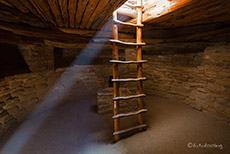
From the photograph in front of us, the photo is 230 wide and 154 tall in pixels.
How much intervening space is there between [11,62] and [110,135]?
11.2ft

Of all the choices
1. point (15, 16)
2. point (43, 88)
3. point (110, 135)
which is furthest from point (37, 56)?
point (110, 135)

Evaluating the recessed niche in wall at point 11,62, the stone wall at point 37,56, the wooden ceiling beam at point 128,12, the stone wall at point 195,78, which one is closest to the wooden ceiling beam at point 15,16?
the stone wall at point 37,56

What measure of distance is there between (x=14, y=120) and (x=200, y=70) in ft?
16.9

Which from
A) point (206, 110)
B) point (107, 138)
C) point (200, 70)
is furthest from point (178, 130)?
point (200, 70)

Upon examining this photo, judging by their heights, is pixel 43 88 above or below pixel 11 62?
below

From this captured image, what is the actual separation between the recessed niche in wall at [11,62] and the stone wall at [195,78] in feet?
13.9

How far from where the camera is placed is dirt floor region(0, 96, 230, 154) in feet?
6.93

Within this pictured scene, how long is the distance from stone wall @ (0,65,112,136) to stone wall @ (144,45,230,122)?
2.03m

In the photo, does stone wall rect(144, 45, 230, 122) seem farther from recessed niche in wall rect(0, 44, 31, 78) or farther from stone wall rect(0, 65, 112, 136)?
recessed niche in wall rect(0, 44, 31, 78)

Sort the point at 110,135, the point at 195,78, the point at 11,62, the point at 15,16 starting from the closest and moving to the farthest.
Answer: the point at 15,16 → the point at 110,135 → the point at 11,62 → the point at 195,78

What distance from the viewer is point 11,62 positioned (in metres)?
3.18

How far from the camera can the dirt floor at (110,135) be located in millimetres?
2111

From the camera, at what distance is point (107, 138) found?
7.99ft

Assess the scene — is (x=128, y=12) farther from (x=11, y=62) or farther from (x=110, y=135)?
(x=11, y=62)
